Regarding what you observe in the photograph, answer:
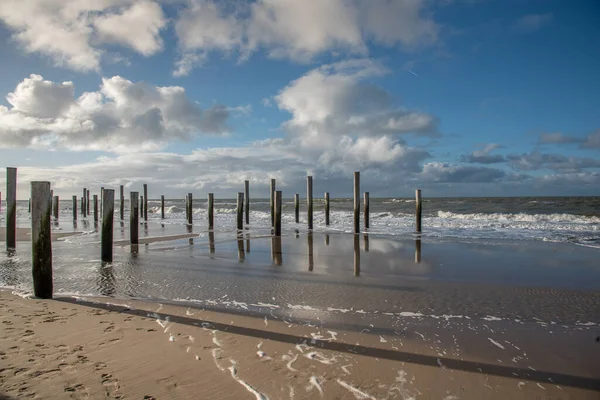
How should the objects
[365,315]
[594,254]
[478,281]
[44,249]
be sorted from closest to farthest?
[365,315] < [44,249] < [478,281] < [594,254]

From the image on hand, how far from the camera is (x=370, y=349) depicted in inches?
151

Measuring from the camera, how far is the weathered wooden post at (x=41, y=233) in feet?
19.2

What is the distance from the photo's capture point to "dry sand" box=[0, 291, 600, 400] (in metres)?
2.94

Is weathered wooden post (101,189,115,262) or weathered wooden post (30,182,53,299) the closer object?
weathered wooden post (30,182,53,299)

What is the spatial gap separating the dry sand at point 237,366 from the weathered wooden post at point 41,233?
135cm

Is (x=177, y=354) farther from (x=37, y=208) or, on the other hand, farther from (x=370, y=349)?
(x=37, y=208)

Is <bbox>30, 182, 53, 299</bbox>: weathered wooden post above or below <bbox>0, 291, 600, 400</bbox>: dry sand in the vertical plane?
above

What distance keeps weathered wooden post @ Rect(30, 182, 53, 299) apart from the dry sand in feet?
4.42

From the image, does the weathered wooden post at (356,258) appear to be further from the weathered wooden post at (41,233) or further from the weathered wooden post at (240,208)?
the weathered wooden post at (240,208)

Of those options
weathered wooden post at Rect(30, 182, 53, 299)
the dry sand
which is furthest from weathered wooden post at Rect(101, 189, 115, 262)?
the dry sand

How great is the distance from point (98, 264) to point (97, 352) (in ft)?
19.3

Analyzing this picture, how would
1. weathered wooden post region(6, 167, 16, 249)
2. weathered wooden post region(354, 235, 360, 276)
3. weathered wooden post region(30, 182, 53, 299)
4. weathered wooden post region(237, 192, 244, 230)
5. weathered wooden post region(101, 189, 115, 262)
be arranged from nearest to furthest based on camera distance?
weathered wooden post region(30, 182, 53, 299) → weathered wooden post region(354, 235, 360, 276) → weathered wooden post region(101, 189, 115, 262) → weathered wooden post region(6, 167, 16, 249) → weathered wooden post region(237, 192, 244, 230)

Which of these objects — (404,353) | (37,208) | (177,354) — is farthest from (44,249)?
(404,353)

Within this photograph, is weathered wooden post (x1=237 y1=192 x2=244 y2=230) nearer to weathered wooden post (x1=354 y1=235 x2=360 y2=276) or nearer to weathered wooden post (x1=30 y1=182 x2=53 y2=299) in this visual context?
weathered wooden post (x1=354 y1=235 x2=360 y2=276)
